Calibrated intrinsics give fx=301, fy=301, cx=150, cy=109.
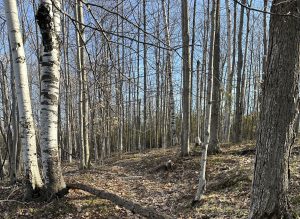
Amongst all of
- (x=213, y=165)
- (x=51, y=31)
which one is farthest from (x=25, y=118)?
(x=213, y=165)

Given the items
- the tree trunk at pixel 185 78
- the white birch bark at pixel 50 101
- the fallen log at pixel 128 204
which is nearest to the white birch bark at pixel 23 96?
the white birch bark at pixel 50 101

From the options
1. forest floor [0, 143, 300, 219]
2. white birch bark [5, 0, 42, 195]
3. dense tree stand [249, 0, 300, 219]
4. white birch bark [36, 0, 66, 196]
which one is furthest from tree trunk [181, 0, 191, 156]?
dense tree stand [249, 0, 300, 219]

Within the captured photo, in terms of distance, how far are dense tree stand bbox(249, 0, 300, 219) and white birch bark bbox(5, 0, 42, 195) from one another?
416 cm

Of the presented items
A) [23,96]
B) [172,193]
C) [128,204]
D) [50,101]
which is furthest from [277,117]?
[23,96]

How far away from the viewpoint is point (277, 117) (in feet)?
12.1

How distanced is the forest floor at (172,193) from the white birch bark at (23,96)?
1.75ft

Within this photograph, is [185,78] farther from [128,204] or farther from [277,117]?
[277,117]

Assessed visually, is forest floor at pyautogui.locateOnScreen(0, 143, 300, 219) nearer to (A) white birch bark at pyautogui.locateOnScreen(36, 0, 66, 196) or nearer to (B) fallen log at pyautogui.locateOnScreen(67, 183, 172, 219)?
(B) fallen log at pyautogui.locateOnScreen(67, 183, 172, 219)

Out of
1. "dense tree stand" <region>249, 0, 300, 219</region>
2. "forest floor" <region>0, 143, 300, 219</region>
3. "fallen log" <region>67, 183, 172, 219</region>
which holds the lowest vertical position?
"forest floor" <region>0, 143, 300, 219</region>

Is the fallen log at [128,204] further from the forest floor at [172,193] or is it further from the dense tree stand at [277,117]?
the dense tree stand at [277,117]

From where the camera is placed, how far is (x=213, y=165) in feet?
28.7

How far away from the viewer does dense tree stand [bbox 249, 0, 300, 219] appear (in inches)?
143

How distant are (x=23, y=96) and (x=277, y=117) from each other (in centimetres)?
447

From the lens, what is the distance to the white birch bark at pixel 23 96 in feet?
18.7
